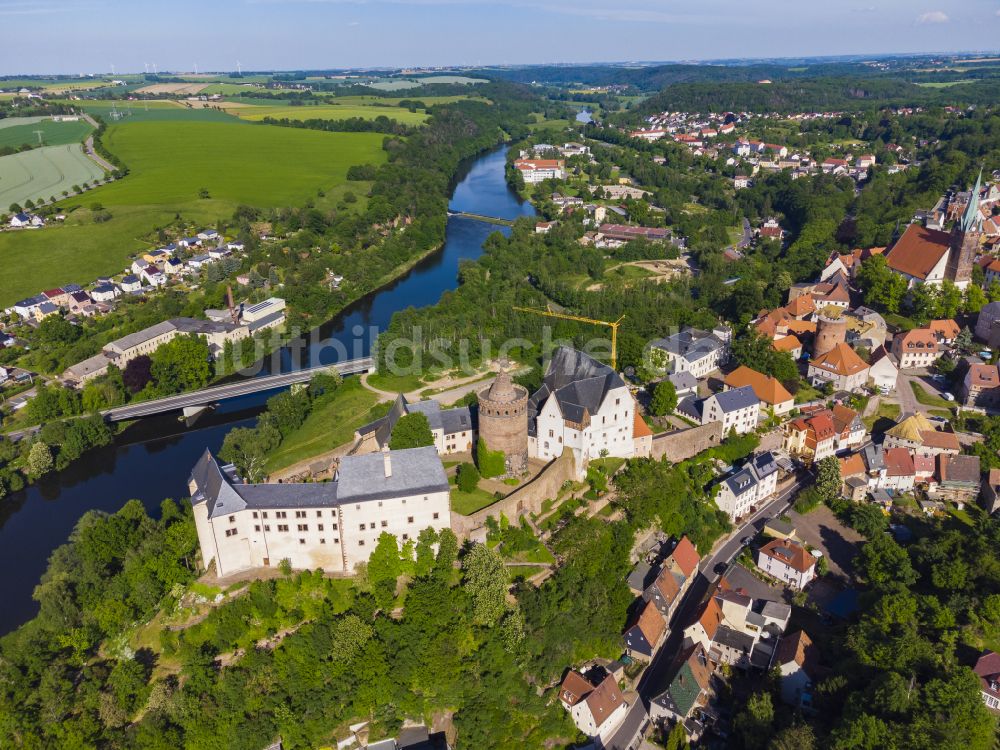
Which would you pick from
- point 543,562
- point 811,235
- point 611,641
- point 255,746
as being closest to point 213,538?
point 255,746

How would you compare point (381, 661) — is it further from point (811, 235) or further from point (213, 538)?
point (811, 235)

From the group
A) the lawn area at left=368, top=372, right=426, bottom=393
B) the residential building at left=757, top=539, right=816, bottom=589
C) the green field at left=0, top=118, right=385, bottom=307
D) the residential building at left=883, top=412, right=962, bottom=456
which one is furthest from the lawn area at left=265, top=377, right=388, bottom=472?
the green field at left=0, top=118, right=385, bottom=307

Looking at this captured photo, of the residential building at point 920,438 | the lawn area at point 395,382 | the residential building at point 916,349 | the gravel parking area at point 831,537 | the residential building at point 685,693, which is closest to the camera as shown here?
the residential building at point 685,693

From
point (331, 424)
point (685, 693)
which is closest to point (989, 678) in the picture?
point (685, 693)

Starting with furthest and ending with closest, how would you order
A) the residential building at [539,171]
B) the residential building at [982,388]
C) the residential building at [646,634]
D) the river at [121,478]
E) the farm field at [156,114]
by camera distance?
the farm field at [156,114], the residential building at [539,171], the residential building at [982,388], the river at [121,478], the residential building at [646,634]

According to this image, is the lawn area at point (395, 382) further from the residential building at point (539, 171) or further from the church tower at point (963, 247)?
the residential building at point (539, 171)

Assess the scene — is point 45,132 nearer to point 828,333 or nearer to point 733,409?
point 733,409

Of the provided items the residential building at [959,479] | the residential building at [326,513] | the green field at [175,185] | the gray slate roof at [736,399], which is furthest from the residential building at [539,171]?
A: the residential building at [326,513]
